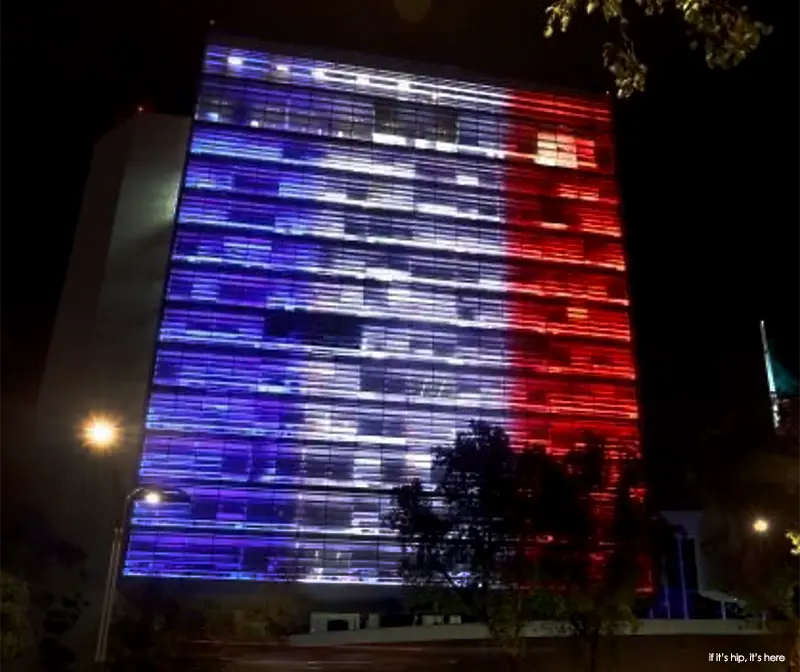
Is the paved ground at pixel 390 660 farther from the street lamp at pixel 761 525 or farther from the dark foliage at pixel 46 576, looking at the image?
the dark foliage at pixel 46 576

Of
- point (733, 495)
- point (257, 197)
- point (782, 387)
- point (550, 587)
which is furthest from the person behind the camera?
point (257, 197)

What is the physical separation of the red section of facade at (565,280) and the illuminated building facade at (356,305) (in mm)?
106

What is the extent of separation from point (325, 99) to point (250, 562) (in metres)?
22.8

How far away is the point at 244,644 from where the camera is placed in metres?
26.4

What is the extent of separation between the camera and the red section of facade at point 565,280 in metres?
38.9

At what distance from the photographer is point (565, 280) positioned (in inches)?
1638

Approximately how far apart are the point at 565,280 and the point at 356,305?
36.1ft

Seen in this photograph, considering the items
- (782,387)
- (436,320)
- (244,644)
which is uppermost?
(436,320)

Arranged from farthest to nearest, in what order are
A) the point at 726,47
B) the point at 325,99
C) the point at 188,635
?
1. the point at 325,99
2. the point at 188,635
3. the point at 726,47

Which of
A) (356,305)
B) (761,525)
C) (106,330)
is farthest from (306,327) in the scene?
(761,525)

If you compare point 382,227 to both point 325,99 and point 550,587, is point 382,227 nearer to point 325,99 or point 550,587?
point 325,99

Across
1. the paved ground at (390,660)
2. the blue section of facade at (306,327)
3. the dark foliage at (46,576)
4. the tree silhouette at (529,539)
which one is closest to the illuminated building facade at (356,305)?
the blue section of facade at (306,327)

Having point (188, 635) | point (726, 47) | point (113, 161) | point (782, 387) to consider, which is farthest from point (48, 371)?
point (726, 47)

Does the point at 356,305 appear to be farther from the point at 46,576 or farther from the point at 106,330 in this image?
the point at 46,576
